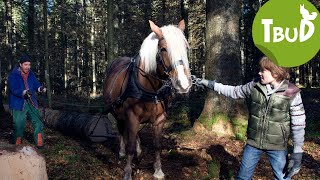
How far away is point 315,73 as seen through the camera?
36.1 meters

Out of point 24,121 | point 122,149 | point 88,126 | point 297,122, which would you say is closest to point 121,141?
point 122,149

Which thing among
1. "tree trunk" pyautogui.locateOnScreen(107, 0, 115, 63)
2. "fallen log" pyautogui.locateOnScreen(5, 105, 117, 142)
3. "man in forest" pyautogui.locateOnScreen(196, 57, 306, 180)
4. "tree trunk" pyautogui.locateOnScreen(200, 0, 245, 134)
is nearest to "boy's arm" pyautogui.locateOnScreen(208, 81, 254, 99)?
"man in forest" pyautogui.locateOnScreen(196, 57, 306, 180)

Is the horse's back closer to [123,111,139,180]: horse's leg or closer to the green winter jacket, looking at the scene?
[123,111,139,180]: horse's leg

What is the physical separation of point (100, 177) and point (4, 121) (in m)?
7.22

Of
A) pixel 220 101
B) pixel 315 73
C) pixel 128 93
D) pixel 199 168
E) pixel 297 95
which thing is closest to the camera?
pixel 297 95

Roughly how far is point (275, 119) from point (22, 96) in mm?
5141

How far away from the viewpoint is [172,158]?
6926 mm

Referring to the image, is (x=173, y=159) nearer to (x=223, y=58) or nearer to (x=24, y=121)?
(x=223, y=58)

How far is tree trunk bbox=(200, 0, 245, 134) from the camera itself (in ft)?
26.6

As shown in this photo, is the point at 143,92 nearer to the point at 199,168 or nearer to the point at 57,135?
the point at 199,168

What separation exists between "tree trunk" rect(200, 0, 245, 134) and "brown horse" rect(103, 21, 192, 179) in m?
2.67

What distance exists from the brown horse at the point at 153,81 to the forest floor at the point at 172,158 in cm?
64

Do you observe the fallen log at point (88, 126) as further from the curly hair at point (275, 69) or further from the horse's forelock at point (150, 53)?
the curly hair at point (275, 69)

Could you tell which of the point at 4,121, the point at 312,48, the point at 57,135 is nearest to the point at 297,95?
the point at 312,48
